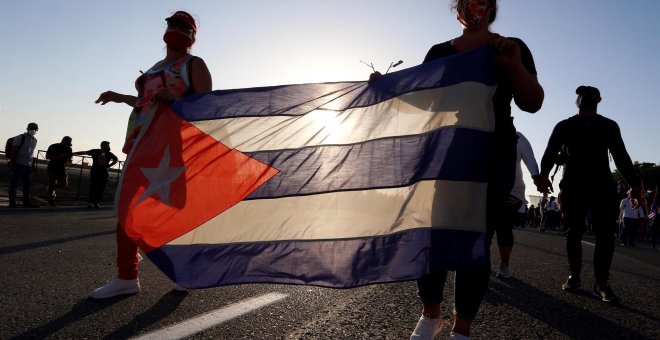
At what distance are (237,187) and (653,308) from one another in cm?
359

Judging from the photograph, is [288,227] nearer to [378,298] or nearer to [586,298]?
[378,298]

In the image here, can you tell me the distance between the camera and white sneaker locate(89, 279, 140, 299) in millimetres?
3736

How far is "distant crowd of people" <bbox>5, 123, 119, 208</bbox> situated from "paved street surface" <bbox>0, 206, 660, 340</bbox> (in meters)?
7.90

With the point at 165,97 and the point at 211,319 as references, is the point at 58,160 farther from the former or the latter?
the point at 211,319

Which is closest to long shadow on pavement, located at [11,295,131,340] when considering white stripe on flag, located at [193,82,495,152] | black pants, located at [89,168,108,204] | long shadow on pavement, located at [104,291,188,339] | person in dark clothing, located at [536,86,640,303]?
long shadow on pavement, located at [104,291,188,339]

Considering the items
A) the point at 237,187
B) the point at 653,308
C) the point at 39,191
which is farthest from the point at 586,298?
the point at 39,191

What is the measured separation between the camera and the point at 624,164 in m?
5.06

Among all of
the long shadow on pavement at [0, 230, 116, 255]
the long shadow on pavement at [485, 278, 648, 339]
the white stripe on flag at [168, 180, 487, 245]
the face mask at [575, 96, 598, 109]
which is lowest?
the long shadow on pavement at [0, 230, 116, 255]

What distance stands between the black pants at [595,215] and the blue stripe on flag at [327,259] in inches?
115

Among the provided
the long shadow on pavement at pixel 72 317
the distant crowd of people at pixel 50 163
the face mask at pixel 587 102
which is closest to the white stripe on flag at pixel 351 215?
the long shadow on pavement at pixel 72 317

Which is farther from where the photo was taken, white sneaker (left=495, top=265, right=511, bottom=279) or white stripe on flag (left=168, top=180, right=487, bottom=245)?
white sneaker (left=495, top=265, right=511, bottom=279)

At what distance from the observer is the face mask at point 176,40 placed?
3.94 metres

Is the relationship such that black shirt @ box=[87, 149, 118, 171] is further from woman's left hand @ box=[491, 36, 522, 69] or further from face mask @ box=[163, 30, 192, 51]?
woman's left hand @ box=[491, 36, 522, 69]

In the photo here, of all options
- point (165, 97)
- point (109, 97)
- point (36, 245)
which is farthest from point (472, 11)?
point (36, 245)
